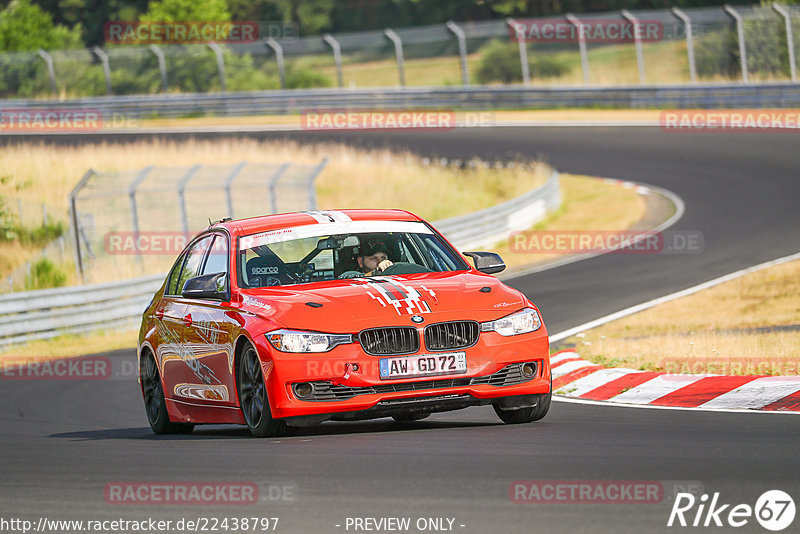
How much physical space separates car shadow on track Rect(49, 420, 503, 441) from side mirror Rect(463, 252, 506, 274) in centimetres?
109

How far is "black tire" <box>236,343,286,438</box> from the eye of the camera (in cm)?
821

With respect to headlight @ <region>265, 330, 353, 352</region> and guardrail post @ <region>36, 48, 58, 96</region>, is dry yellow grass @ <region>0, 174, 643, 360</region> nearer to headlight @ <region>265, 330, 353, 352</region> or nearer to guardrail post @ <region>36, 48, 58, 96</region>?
headlight @ <region>265, 330, 353, 352</region>

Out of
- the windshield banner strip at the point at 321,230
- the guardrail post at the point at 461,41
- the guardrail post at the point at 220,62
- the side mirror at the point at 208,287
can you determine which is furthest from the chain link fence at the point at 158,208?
the guardrail post at the point at 220,62

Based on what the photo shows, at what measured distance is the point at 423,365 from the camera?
805cm

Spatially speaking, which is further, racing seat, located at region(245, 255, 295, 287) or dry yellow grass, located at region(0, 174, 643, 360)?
dry yellow grass, located at region(0, 174, 643, 360)

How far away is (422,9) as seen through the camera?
258 ft

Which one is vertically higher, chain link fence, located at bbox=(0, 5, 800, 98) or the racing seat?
the racing seat

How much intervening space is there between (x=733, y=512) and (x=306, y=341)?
3.28 m

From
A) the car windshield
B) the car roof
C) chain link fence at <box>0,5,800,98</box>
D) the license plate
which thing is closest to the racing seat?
the car windshield

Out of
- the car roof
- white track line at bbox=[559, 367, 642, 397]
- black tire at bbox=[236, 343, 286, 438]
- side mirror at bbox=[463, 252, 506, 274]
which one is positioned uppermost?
the car roof

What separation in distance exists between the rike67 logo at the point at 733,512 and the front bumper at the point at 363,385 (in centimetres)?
258

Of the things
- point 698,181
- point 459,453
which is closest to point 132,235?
point 698,181

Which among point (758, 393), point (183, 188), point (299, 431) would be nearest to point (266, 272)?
point (299, 431)

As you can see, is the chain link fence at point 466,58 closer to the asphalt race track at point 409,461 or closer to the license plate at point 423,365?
the asphalt race track at point 409,461
